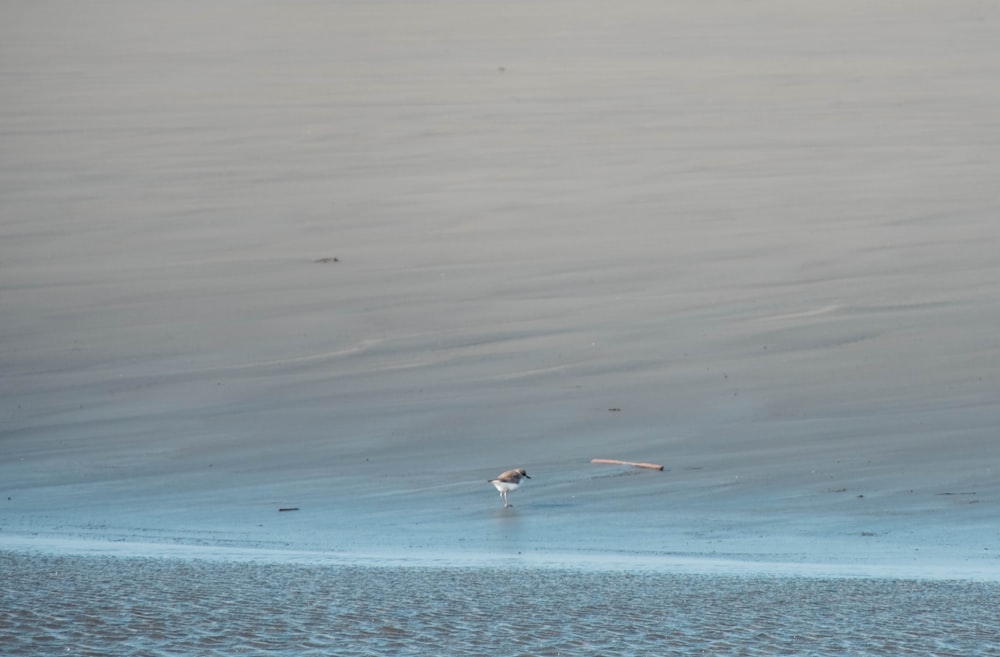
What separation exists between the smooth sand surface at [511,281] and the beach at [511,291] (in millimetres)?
32

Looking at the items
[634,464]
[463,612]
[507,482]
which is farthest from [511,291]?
[463,612]

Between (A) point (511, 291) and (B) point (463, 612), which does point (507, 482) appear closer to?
(B) point (463, 612)

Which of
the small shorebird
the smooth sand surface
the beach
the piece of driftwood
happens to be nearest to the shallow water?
the beach

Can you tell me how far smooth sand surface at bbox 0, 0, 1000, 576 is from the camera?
6.97 metres

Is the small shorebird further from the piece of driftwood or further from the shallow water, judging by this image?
the shallow water

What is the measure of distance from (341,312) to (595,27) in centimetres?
801

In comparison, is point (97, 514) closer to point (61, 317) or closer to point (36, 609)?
point (36, 609)

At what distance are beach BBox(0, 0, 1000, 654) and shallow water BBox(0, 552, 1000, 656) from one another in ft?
0.45

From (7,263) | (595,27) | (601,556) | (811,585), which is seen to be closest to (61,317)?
(7,263)

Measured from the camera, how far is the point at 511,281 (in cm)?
1017

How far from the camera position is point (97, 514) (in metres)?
6.82

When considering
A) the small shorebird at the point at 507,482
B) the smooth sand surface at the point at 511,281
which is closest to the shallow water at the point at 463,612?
the smooth sand surface at the point at 511,281

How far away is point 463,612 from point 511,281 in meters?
5.45

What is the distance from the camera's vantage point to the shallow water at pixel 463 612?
14.7 ft
